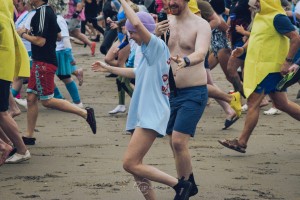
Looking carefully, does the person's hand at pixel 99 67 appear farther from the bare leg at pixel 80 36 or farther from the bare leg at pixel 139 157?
the bare leg at pixel 80 36

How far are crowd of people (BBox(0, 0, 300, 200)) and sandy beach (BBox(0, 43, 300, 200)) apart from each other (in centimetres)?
26

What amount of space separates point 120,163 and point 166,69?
2.69 meters

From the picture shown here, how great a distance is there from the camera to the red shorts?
11781mm

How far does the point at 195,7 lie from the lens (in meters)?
12.5

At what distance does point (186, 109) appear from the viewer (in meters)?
8.84

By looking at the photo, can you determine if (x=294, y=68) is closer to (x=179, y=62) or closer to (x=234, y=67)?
(x=179, y=62)

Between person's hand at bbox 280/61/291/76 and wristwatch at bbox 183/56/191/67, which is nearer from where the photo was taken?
wristwatch at bbox 183/56/191/67

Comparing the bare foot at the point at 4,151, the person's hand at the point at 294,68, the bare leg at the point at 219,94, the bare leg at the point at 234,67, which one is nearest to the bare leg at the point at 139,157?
the bare foot at the point at 4,151

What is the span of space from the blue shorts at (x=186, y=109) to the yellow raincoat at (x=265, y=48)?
6.76ft

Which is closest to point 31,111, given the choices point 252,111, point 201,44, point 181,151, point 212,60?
point 252,111

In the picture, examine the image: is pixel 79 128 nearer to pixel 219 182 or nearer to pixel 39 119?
pixel 39 119

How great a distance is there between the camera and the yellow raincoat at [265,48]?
1090 centimetres

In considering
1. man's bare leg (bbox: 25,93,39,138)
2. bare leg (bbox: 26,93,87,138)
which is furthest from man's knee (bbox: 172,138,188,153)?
man's bare leg (bbox: 25,93,39,138)

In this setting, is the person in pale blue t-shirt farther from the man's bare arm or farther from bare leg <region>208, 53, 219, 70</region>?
bare leg <region>208, 53, 219, 70</region>
